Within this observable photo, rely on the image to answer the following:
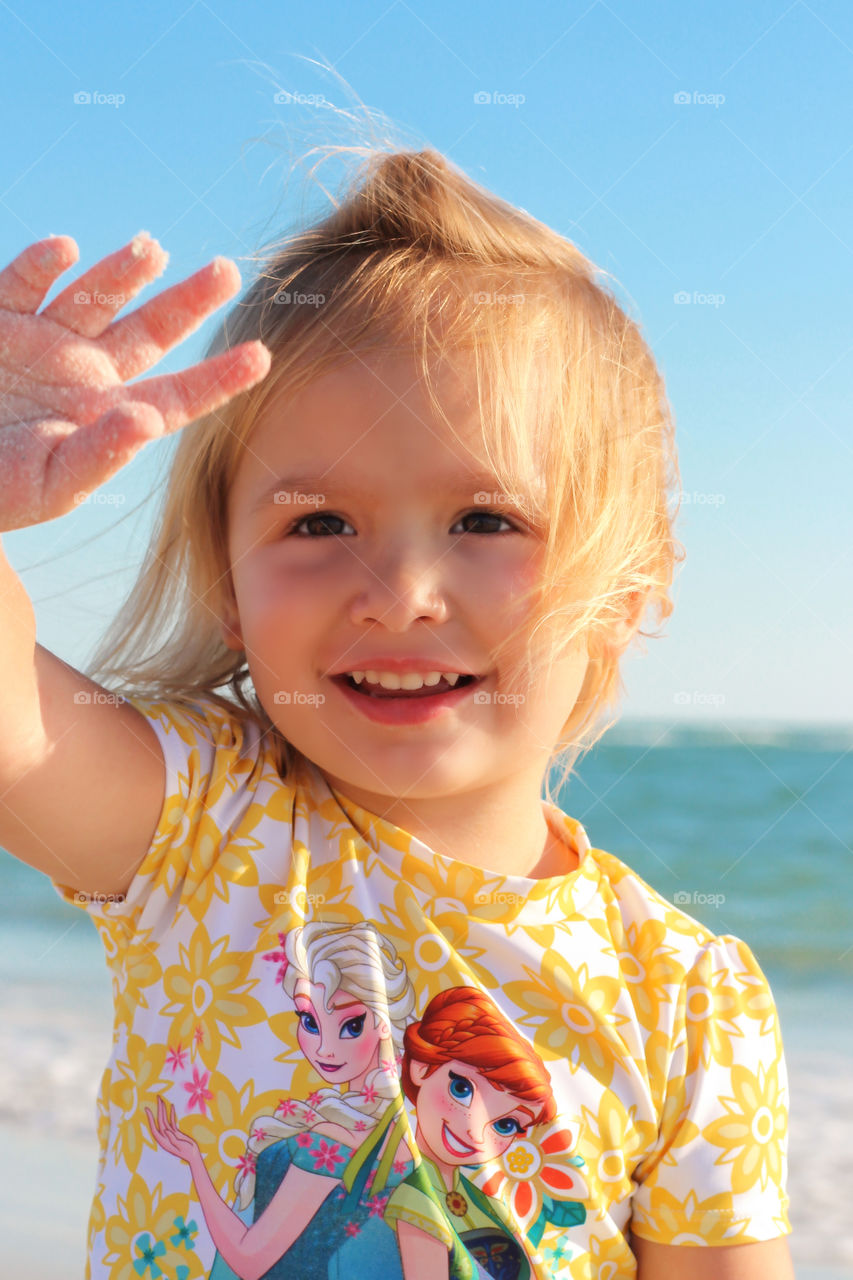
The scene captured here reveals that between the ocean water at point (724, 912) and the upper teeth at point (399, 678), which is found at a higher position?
the upper teeth at point (399, 678)

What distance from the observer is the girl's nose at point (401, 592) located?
1.44 metres

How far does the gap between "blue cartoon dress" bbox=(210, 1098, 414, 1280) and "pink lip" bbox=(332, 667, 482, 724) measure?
0.49 metres

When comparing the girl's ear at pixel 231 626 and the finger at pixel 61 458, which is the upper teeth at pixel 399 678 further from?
the finger at pixel 61 458

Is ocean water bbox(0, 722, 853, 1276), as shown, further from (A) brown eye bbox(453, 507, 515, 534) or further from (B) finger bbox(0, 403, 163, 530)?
(B) finger bbox(0, 403, 163, 530)

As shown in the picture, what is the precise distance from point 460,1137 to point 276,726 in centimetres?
56

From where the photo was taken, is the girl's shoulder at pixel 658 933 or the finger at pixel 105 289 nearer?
the finger at pixel 105 289

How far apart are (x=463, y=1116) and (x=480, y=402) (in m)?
0.87

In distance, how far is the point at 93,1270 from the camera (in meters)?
1.42

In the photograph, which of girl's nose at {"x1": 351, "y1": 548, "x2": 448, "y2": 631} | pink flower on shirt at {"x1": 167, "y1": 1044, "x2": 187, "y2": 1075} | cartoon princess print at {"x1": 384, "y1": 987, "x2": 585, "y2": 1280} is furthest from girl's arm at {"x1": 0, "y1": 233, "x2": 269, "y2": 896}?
cartoon princess print at {"x1": 384, "y1": 987, "x2": 585, "y2": 1280}

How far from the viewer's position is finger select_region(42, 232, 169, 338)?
1.15 meters

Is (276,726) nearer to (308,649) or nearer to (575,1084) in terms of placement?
(308,649)

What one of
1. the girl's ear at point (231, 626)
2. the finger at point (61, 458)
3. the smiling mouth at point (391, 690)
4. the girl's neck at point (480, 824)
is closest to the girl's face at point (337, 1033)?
the girl's neck at point (480, 824)

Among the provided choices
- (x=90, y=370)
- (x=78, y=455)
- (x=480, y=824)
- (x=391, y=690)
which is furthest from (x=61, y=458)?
(x=480, y=824)

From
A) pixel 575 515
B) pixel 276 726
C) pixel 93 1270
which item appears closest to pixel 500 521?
pixel 575 515
